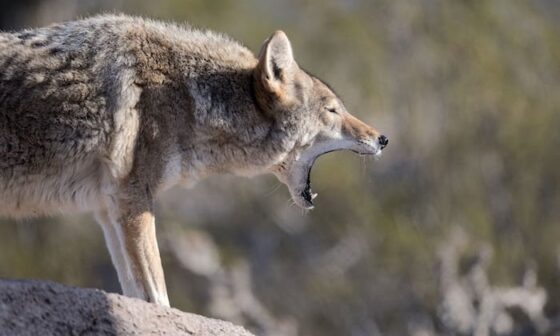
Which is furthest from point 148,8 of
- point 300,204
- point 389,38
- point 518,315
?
point 300,204

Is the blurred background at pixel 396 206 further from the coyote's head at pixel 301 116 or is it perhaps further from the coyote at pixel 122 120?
the coyote at pixel 122 120

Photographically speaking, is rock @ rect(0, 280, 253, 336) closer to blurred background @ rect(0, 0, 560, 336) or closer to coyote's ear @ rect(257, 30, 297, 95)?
coyote's ear @ rect(257, 30, 297, 95)

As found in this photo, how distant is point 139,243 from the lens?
8.55 meters

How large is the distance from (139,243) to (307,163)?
66.6 inches

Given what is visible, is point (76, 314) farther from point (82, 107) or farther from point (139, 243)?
point (82, 107)

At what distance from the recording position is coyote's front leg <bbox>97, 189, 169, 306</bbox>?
854 cm

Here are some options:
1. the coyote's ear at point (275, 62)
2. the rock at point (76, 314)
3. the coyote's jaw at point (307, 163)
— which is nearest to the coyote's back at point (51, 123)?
the rock at point (76, 314)

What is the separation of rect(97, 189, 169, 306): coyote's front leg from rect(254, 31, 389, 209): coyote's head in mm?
1289

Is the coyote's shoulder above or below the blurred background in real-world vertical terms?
below

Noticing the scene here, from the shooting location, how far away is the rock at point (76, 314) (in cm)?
744

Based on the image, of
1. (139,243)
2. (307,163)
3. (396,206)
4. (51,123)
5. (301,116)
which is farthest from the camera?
(396,206)

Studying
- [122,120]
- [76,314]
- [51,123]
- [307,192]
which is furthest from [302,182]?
[76,314]

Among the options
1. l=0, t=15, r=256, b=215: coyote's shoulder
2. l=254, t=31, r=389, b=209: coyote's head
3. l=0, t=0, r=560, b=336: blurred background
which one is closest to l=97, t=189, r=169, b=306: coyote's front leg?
l=0, t=15, r=256, b=215: coyote's shoulder

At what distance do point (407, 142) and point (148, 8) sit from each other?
6.62 m
